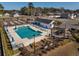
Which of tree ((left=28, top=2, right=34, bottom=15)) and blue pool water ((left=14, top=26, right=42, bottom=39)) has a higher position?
tree ((left=28, top=2, right=34, bottom=15))

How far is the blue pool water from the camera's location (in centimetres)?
231

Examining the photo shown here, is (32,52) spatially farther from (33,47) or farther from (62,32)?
(62,32)

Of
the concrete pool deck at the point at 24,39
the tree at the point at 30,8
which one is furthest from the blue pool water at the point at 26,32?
the tree at the point at 30,8

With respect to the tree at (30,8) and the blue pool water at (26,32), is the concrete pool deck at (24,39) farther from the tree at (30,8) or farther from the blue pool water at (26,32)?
the tree at (30,8)

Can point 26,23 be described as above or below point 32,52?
above

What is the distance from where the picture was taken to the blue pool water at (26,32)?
2312 mm

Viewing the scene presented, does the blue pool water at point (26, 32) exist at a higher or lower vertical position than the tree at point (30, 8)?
lower

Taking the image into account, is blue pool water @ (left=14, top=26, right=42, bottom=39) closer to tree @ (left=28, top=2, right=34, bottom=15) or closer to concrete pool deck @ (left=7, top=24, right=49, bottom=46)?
concrete pool deck @ (left=7, top=24, right=49, bottom=46)

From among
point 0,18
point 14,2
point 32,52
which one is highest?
point 14,2

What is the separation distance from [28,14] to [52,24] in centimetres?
27

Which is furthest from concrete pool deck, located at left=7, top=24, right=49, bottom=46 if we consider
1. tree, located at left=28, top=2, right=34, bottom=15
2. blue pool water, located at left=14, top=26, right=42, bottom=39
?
tree, located at left=28, top=2, right=34, bottom=15

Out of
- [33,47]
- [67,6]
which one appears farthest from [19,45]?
[67,6]

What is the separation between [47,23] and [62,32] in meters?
0.18

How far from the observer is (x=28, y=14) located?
7.70 feet
